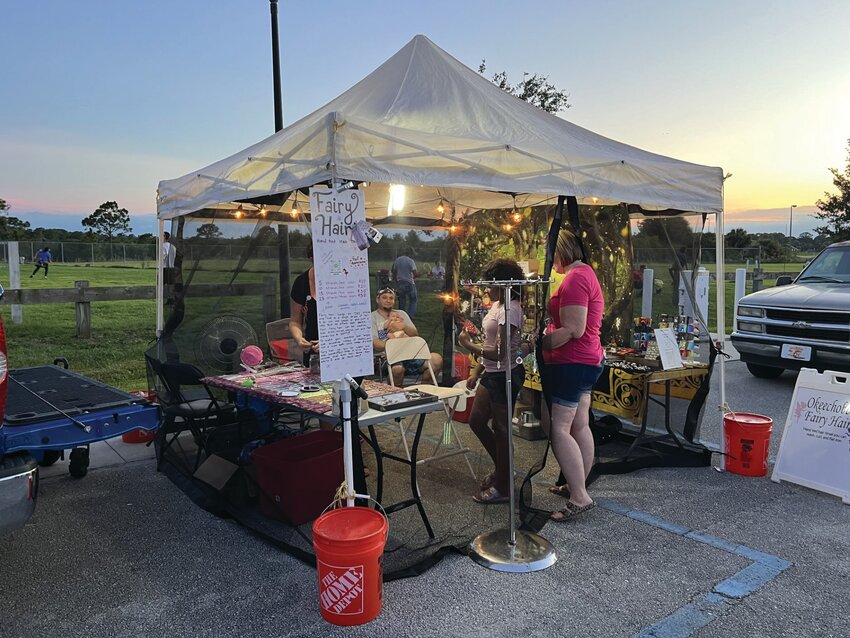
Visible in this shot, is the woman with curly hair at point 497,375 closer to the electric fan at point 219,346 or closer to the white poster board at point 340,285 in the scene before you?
the white poster board at point 340,285

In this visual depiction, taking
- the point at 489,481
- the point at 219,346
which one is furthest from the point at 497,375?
the point at 219,346

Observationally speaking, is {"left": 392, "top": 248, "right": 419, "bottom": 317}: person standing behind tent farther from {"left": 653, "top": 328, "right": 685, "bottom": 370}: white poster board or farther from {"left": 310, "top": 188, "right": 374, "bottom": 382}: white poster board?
{"left": 310, "top": 188, "right": 374, "bottom": 382}: white poster board

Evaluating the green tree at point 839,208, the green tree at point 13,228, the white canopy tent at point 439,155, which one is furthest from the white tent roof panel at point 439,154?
the green tree at point 13,228

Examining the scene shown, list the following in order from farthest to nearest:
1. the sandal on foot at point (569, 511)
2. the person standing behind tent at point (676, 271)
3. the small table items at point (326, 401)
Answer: the person standing behind tent at point (676, 271), the sandal on foot at point (569, 511), the small table items at point (326, 401)

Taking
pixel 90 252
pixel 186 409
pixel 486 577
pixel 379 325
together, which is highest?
pixel 90 252

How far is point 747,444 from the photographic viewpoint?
4242 mm

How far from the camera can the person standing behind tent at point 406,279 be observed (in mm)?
6090

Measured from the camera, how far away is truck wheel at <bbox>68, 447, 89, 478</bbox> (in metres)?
4.19

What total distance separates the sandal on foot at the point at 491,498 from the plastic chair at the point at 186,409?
6.16 ft

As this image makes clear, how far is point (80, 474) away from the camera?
425 centimetres

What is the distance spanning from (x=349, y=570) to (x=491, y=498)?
5.06ft

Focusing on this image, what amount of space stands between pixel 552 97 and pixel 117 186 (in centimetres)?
1116

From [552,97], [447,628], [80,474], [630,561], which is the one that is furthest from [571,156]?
[552,97]

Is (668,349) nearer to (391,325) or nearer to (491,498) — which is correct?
(491,498)
